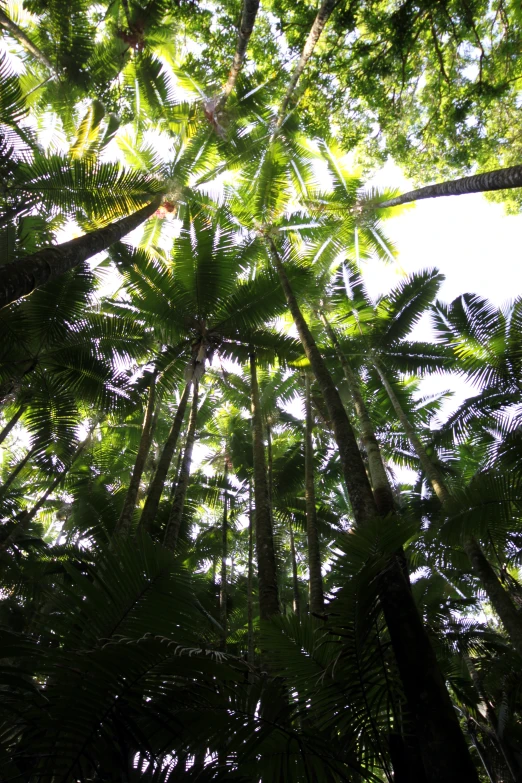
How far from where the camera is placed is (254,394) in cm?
896

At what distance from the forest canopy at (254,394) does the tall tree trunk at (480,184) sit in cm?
8

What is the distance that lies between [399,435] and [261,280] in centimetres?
691

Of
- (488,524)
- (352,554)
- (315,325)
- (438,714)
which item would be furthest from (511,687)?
(315,325)

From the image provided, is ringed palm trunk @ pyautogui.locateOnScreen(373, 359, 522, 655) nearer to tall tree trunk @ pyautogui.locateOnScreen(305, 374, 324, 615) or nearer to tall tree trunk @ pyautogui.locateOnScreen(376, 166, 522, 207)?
tall tree trunk @ pyautogui.locateOnScreen(305, 374, 324, 615)

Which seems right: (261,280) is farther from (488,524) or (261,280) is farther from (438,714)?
(438,714)

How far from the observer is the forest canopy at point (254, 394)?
7.43 ft

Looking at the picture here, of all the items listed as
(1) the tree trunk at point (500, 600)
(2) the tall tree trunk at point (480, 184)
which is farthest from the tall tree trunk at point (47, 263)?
(1) the tree trunk at point (500, 600)

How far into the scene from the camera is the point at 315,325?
12.6 meters

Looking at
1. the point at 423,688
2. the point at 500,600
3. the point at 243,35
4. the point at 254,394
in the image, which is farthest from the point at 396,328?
the point at 423,688

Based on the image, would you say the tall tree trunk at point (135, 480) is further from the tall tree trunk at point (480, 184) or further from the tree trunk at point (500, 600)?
the tall tree trunk at point (480, 184)

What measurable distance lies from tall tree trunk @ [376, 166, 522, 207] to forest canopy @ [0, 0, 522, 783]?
0.08 m

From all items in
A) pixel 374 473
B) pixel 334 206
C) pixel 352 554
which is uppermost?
pixel 334 206

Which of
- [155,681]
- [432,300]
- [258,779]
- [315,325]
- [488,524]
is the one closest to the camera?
[155,681]

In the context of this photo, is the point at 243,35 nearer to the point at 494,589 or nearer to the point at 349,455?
the point at 349,455
